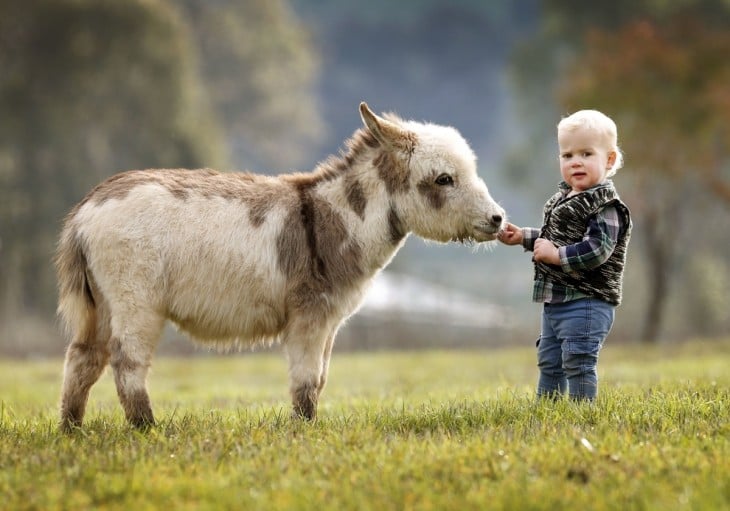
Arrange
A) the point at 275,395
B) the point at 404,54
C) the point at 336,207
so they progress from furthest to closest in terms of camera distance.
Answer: the point at 404,54, the point at 275,395, the point at 336,207

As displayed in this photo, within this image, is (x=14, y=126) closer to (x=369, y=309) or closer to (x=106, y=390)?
(x=369, y=309)

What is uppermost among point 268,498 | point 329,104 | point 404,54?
point 404,54

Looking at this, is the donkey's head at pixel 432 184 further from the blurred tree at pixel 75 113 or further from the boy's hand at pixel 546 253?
the blurred tree at pixel 75 113

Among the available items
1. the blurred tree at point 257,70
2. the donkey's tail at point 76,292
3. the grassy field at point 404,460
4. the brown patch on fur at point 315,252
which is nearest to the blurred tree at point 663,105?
the blurred tree at point 257,70

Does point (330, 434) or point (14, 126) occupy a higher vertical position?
point (14, 126)

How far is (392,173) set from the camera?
6.88 metres

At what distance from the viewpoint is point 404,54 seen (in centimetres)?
5919

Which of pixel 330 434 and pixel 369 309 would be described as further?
pixel 369 309

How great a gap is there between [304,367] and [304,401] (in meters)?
0.25

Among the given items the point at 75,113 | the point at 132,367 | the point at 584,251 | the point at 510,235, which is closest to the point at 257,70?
the point at 75,113

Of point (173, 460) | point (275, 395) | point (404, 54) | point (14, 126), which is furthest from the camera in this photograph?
point (404, 54)

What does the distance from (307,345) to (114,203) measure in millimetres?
1774

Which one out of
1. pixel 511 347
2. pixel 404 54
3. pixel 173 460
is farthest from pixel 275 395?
pixel 404 54

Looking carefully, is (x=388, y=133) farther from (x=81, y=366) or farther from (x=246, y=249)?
(x=81, y=366)
